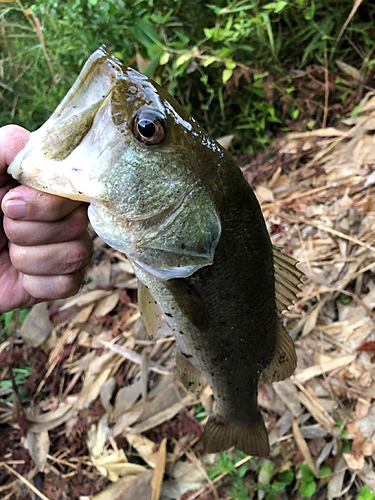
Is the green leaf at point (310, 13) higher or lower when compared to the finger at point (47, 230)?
lower

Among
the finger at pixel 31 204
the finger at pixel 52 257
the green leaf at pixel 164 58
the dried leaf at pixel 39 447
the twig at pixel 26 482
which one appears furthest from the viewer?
the green leaf at pixel 164 58

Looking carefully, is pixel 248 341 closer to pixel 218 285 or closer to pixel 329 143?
pixel 218 285

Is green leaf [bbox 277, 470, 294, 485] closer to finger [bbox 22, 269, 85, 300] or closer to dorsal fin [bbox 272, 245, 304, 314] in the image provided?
dorsal fin [bbox 272, 245, 304, 314]

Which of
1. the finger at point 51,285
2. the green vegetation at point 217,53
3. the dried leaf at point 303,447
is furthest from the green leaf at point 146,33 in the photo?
the dried leaf at point 303,447

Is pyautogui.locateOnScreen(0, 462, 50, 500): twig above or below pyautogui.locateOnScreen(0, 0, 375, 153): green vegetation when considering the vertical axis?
below

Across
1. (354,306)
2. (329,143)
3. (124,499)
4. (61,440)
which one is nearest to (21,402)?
(61,440)

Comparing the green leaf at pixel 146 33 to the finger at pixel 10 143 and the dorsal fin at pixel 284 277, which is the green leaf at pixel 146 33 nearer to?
the finger at pixel 10 143

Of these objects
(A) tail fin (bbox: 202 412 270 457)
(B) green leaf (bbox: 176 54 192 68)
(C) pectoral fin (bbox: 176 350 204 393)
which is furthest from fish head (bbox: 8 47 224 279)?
(B) green leaf (bbox: 176 54 192 68)
